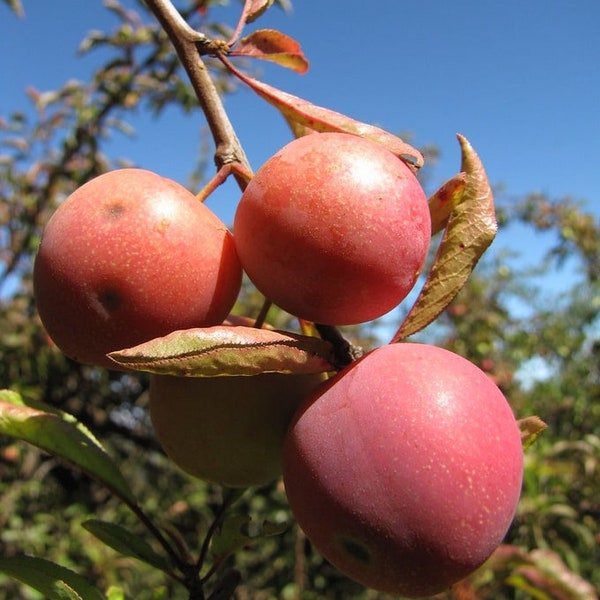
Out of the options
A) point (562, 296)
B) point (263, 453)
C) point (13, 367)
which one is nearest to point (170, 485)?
point (13, 367)

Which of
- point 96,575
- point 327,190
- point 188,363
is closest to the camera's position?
point 188,363

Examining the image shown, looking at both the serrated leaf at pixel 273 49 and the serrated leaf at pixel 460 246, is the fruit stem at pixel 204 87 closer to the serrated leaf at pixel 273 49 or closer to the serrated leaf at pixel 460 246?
the serrated leaf at pixel 273 49

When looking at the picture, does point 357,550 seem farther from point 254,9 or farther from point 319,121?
point 254,9

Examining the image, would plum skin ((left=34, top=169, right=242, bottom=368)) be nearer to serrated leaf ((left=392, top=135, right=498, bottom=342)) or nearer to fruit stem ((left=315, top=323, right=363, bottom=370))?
fruit stem ((left=315, top=323, right=363, bottom=370))

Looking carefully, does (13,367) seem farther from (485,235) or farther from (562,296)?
(562,296)

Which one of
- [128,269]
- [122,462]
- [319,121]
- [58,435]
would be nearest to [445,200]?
[319,121]
